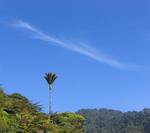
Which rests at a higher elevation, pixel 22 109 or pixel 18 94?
pixel 18 94

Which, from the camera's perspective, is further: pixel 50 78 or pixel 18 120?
pixel 50 78

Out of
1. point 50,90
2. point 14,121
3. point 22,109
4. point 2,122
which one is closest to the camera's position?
point 2,122

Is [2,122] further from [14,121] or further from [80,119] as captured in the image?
[80,119]

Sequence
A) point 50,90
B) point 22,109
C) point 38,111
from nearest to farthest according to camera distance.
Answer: point 22,109 → point 38,111 → point 50,90

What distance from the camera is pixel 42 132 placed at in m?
77.0

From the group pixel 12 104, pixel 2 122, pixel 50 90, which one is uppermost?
pixel 50 90

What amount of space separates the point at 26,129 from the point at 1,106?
17.7 feet

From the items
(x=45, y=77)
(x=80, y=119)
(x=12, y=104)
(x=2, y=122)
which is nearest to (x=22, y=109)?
(x=12, y=104)

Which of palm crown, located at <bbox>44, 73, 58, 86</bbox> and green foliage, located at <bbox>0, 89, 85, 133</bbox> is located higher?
palm crown, located at <bbox>44, 73, 58, 86</bbox>

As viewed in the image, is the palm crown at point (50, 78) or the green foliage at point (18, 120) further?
the palm crown at point (50, 78)

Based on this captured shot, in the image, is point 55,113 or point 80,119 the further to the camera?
point 80,119

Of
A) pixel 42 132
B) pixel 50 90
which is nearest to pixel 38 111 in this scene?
pixel 50 90

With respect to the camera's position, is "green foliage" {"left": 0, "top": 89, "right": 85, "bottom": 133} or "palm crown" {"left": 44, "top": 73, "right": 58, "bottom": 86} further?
"palm crown" {"left": 44, "top": 73, "right": 58, "bottom": 86}

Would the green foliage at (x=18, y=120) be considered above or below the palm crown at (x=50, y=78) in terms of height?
below
